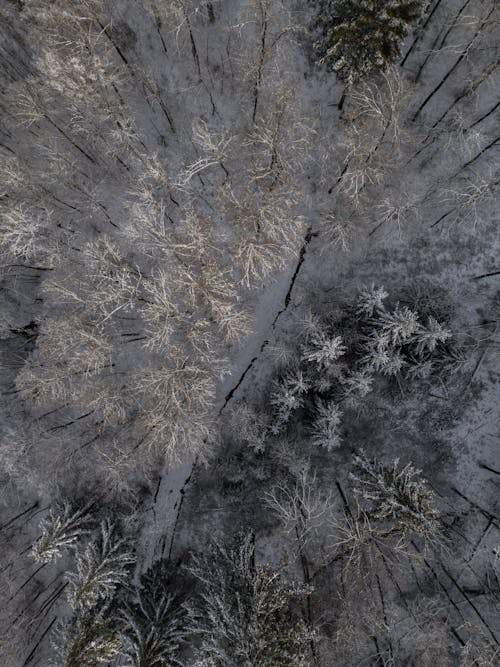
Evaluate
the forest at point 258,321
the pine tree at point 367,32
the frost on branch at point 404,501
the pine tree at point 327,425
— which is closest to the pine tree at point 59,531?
the forest at point 258,321

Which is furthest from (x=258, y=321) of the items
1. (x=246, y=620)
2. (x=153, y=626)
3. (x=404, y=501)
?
(x=153, y=626)

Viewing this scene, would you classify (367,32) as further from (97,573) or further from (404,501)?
(97,573)

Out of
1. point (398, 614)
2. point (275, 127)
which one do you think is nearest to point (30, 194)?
point (275, 127)

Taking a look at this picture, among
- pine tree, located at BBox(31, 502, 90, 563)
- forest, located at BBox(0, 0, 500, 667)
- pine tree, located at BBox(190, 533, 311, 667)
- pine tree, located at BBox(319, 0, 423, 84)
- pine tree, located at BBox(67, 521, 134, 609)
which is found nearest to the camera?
pine tree, located at BBox(190, 533, 311, 667)

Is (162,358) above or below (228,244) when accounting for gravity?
below

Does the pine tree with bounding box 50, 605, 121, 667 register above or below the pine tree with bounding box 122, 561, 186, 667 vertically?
above

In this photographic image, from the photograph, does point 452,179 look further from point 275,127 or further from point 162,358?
point 162,358

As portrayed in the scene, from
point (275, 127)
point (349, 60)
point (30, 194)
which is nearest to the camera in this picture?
point (349, 60)

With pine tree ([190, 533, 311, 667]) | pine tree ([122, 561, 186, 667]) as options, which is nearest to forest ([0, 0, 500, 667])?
pine tree ([122, 561, 186, 667])

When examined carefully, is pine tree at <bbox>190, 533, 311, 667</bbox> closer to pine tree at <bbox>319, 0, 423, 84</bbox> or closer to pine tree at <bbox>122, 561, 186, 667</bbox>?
pine tree at <bbox>122, 561, 186, 667</bbox>
